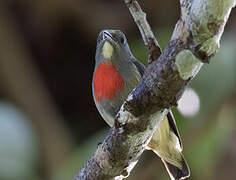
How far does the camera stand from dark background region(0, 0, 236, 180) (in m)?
3.98

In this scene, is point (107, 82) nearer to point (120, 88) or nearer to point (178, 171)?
point (120, 88)

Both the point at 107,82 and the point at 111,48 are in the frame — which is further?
the point at 111,48

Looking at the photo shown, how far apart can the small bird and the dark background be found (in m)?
0.72

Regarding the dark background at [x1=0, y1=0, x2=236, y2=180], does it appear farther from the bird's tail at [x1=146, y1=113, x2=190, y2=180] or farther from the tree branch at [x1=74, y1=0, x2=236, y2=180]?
the tree branch at [x1=74, y1=0, x2=236, y2=180]

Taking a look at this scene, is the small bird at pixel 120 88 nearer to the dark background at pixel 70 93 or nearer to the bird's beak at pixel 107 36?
the bird's beak at pixel 107 36

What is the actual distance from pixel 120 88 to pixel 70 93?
8.80 feet

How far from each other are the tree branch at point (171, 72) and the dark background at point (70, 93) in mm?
1658

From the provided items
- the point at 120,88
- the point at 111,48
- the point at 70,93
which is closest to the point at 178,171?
the point at 120,88

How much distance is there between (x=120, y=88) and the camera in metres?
2.90

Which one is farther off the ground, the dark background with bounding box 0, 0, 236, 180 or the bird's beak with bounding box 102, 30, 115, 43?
the bird's beak with bounding box 102, 30, 115, 43

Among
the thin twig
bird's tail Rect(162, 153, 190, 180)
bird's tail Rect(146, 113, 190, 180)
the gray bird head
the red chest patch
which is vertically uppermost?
the thin twig

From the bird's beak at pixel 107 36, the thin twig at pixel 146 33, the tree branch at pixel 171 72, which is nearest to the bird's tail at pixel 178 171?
the bird's beak at pixel 107 36

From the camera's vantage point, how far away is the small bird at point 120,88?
115 inches

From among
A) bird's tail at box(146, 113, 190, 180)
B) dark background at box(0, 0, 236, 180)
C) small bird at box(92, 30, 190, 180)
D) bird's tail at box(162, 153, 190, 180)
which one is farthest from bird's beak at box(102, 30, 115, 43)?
dark background at box(0, 0, 236, 180)
